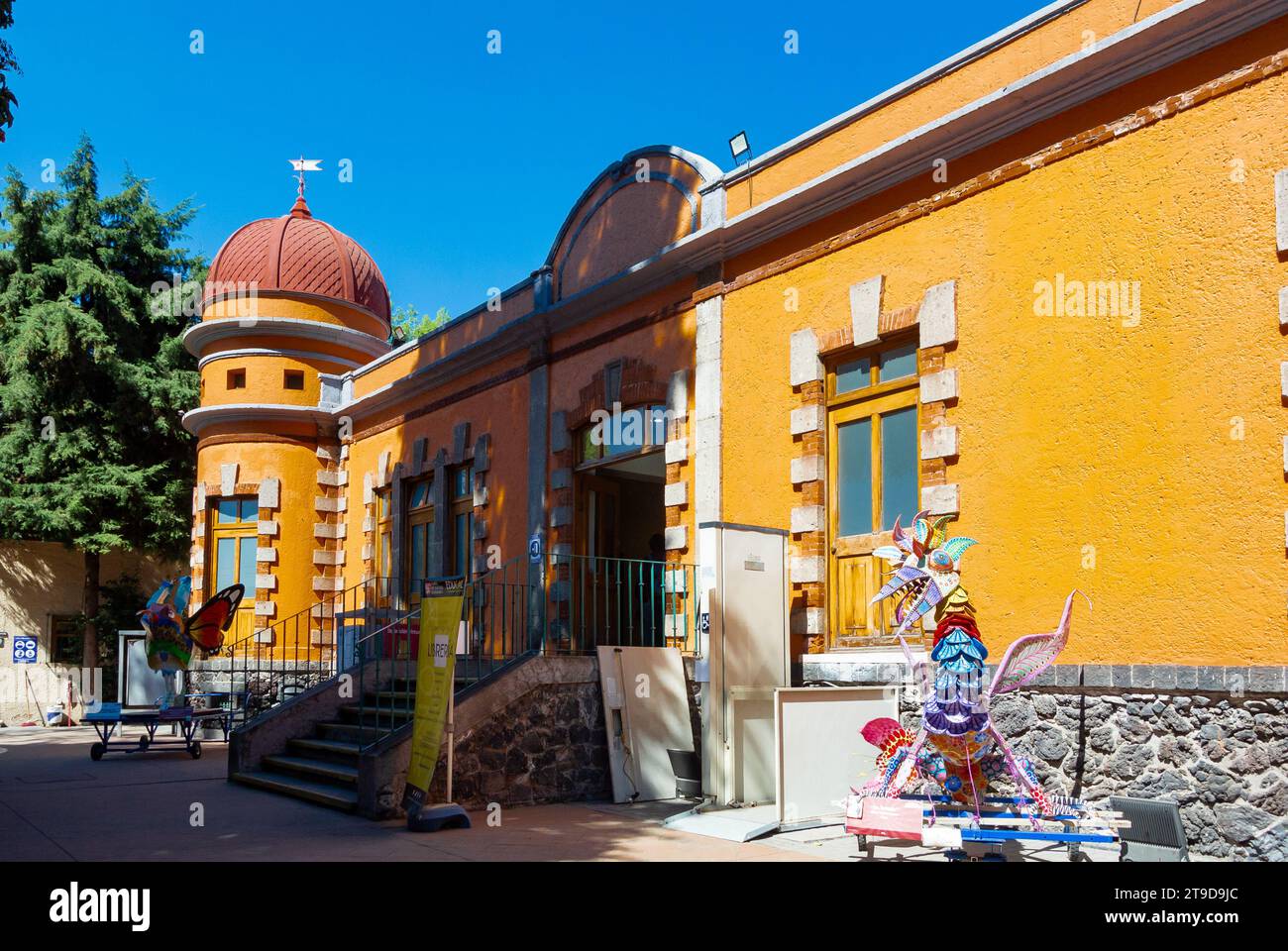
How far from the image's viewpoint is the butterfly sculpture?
16312 millimetres

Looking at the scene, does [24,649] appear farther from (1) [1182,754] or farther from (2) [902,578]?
(1) [1182,754]

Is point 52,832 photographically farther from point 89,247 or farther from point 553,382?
point 89,247

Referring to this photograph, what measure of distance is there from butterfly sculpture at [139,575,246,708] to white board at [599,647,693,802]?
27.1ft

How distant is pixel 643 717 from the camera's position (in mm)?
11094

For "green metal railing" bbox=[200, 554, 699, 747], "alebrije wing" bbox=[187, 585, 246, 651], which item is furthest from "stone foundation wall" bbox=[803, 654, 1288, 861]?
"alebrije wing" bbox=[187, 585, 246, 651]

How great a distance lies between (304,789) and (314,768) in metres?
0.44

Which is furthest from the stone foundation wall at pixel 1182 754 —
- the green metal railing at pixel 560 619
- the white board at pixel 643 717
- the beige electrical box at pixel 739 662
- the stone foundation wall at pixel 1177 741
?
the green metal railing at pixel 560 619

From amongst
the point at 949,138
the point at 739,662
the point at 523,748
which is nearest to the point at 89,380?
the point at 523,748

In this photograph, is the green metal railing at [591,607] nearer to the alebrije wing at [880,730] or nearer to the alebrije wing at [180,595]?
the alebrije wing at [880,730]

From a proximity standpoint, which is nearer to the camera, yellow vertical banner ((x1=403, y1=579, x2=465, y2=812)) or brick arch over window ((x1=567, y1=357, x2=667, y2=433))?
yellow vertical banner ((x1=403, y1=579, x2=465, y2=812))

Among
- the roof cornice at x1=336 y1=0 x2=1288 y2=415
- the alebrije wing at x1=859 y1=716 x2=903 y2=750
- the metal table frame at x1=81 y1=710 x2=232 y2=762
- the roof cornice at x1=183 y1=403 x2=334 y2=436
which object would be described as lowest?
the metal table frame at x1=81 y1=710 x2=232 y2=762

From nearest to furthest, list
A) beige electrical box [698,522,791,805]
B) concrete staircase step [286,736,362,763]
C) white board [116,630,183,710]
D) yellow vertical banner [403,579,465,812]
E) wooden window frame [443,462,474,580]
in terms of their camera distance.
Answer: yellow vertical banner [403,579,465,812] < beige electrical box [698,522,791,805] < concrete staircase step [286,736,362,763] < wooden window frame [443,462,474,580] < white board [116,630,183,710]

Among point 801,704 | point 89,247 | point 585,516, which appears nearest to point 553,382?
point 585,516

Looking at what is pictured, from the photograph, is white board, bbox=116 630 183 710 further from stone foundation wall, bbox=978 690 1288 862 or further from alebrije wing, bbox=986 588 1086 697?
alebrije wing, bbox=986 588 1086 697
